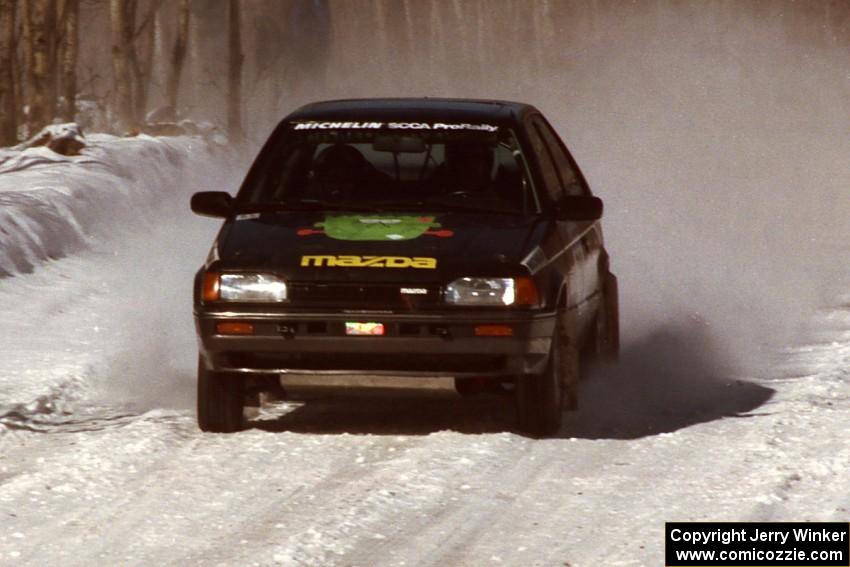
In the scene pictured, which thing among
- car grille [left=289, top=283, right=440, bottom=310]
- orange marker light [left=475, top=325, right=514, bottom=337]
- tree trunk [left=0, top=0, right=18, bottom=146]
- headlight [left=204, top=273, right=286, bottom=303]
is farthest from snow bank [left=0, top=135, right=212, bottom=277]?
orange marker light [left=475, top=325, right=514, bottom=337]

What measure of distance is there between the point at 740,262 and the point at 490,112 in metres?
8.21

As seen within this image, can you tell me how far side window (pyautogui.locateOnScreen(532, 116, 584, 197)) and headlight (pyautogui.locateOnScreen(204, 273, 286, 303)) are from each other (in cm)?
212

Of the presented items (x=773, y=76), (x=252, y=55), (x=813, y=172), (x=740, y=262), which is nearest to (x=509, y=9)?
(x=252, y=55)

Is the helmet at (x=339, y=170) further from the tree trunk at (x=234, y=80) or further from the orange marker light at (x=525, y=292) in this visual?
the tree trunk at (x=234, y=80)

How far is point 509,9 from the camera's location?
121m

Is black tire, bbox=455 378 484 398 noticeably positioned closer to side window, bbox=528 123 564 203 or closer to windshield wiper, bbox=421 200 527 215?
windshield wiper, bbox=421 200 527 215

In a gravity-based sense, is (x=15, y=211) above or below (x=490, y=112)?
below

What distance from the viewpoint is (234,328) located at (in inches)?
330

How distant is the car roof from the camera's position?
372 inches

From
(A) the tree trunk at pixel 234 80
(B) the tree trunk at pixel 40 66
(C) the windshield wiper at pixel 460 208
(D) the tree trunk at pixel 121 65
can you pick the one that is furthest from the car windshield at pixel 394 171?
(A) the tree trunk at pixel 234 80

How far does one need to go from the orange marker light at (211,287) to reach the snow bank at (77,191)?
6.30 meters

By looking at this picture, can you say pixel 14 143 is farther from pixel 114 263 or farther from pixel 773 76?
pixel 773 76

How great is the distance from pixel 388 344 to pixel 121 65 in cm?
2642

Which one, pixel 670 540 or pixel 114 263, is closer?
pixel 670 540
